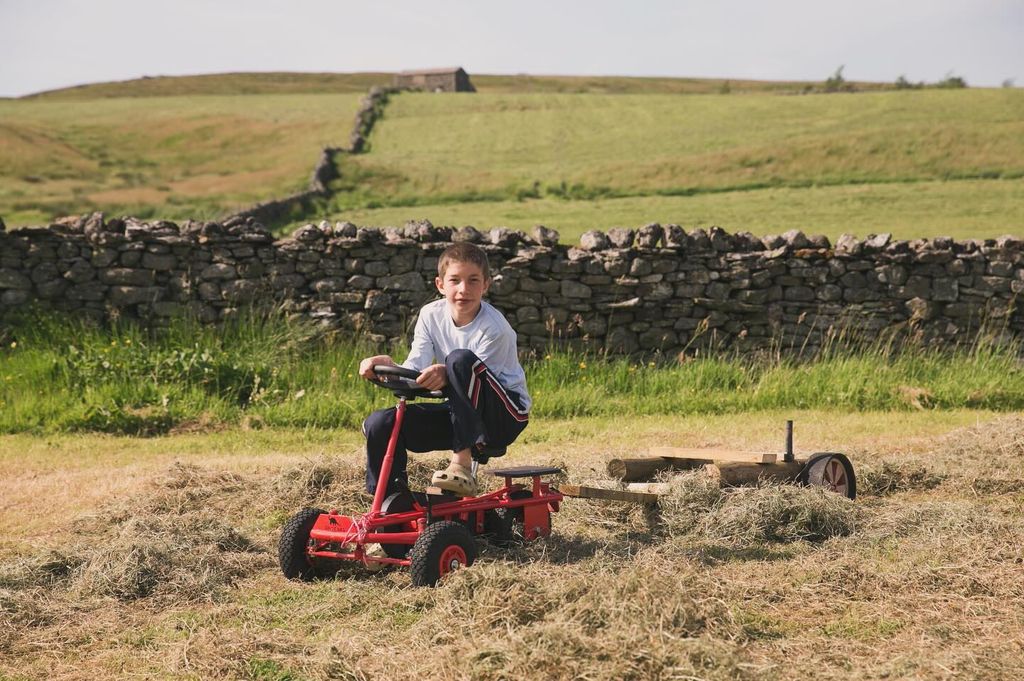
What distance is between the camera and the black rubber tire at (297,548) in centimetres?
530

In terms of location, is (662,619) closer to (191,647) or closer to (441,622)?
(441,622)

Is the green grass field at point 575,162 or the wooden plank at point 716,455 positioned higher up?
the green grass field at point 575,162

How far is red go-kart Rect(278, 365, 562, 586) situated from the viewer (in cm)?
501

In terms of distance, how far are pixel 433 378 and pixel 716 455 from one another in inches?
93.1

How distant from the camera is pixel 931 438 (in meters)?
8.85

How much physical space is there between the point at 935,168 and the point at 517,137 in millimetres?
14957

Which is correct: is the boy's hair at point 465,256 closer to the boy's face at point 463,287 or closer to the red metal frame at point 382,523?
the boy's face at point 463,287

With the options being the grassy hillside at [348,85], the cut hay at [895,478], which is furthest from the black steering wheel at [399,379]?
the grassy hillside at [348,85]

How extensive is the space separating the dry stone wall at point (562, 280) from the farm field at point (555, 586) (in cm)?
347

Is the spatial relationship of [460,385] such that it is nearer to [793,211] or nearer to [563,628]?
[563,628]

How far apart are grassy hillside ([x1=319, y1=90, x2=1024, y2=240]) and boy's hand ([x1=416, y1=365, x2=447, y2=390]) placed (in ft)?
57.3

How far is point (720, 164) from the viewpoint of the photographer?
3133 centimetres

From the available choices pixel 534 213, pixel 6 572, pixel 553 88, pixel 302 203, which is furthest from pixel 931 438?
pixel 553 88

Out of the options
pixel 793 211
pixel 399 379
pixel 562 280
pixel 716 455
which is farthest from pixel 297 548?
pixel 793 211
